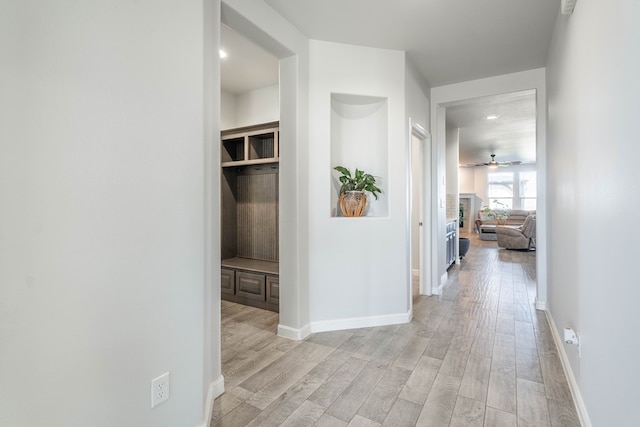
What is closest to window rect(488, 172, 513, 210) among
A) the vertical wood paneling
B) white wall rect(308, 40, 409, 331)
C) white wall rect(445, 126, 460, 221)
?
white wall rect(445, 126, 460, 221)

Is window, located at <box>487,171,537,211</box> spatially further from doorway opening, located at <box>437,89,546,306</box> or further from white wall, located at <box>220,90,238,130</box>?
white wall, located at <box>220,90,238,130</box>

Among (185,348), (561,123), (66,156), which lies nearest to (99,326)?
(185,348)

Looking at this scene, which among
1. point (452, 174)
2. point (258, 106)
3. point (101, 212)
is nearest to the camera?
point (101, 212)

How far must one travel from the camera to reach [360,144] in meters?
3.30

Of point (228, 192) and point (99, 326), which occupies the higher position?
point (228, 192)

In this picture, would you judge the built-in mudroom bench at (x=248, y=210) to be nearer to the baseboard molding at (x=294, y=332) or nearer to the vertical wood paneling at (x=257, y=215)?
the vertical wood paneling at (x=257, y=215)

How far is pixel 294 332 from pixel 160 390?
4.72ft

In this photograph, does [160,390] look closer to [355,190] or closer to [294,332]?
[294,332]

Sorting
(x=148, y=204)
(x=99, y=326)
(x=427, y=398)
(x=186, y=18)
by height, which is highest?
(x=186, y=18)

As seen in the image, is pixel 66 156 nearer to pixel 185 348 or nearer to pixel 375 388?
pixel 185 348

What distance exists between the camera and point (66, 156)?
1.08m

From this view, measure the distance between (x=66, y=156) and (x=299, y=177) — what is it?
1758 millimetres

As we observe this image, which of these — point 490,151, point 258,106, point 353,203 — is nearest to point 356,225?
point 353,203

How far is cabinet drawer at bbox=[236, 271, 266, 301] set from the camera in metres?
3.50
